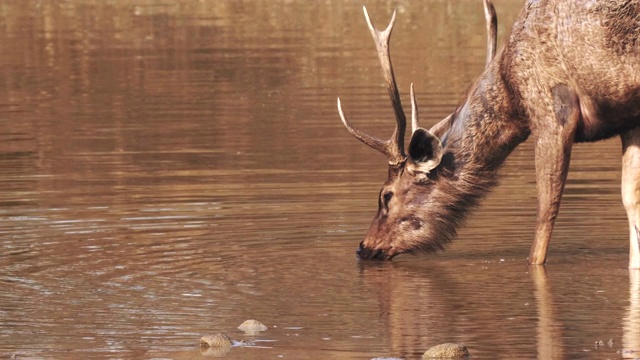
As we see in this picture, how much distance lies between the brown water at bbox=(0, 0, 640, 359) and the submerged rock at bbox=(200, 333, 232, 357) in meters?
0.08

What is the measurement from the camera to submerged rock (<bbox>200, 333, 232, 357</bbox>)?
29.8 feet

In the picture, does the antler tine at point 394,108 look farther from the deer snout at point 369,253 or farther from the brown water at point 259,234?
the brown water at point 259,234

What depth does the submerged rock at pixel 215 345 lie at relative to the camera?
29.8ft

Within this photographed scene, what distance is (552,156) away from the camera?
1167 centimetres

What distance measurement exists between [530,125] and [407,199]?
1.10m

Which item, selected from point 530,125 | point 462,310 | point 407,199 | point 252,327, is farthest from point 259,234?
point 252,327

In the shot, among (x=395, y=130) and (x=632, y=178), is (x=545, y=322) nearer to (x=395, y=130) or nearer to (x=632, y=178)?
(x=632, y=178)

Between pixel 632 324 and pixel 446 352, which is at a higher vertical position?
pixel 446 352

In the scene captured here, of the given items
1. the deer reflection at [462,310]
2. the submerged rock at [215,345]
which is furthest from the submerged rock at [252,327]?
the deer reflection at [462,310]

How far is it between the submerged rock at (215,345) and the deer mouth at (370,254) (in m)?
3.17

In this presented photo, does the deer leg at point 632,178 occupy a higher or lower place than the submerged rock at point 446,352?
higher

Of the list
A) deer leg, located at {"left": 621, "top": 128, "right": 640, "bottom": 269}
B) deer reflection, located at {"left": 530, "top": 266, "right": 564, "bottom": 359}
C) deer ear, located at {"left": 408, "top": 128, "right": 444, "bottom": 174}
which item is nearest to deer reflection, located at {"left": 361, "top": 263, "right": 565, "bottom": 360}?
deer reflection, located at {"left": 530, "top": 266, "right": 564, "bottom": 359}

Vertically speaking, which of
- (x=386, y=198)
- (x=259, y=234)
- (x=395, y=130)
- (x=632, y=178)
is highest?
(x=395, y=130)

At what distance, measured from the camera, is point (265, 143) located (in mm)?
19781
